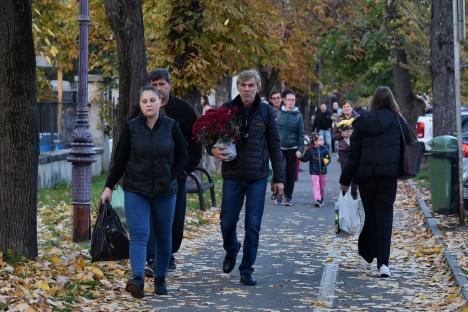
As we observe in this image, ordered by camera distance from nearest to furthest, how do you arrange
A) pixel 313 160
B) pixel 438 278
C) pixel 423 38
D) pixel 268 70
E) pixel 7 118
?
pixel 7 118
pixel 438 278
pixel 313 160
pixel 423 38
pixel 268 70

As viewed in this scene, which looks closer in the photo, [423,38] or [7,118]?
[7,118]

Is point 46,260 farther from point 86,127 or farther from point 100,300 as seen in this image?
point 86,127

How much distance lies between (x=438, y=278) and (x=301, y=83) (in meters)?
40.9

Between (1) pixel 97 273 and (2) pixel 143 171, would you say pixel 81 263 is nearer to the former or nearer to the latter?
(1) pixel 97 273

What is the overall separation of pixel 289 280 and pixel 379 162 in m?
1.41

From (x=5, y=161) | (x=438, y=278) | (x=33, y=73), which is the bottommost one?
(x=438, y=278)

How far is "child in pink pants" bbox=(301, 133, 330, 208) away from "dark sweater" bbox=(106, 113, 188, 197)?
10.6m

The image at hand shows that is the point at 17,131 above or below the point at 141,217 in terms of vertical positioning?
above

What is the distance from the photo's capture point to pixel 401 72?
40.6 m

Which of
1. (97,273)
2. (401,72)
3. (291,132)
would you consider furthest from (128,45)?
(401,72)

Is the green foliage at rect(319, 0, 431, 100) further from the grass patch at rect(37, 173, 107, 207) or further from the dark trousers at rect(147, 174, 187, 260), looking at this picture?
the dark trousers at rect(147, 174, 187, 260)

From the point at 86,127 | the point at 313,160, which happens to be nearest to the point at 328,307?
the point at 86,127

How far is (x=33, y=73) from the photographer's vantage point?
11.3 metres

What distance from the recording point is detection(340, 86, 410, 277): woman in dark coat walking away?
39.1 ft
